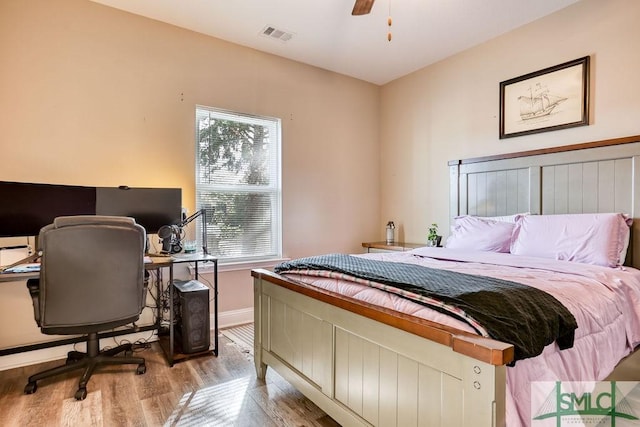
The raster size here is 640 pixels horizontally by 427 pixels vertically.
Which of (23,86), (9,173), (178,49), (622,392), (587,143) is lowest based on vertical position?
(622,392)

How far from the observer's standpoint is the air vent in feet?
10.7

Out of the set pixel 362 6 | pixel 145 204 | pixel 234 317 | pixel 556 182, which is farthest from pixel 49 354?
pixel 556 182

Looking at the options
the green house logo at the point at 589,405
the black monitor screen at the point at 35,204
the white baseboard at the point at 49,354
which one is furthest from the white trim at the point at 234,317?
the green house logo at the point at 589,405

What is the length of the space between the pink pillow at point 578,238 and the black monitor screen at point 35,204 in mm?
3327

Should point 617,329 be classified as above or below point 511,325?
below

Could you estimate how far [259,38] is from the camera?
3441mm

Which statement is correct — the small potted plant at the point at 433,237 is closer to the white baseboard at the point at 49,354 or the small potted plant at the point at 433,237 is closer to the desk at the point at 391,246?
the desk at the point at 391,246

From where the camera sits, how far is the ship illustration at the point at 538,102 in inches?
121

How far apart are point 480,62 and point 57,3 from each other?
3.73 meters

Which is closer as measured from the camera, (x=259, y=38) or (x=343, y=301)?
(x=343, y=301)

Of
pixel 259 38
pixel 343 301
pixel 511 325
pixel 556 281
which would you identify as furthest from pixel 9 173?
pixel 556 281

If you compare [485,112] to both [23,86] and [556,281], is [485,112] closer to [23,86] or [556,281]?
[556,281]

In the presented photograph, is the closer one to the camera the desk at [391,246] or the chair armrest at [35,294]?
the chair armrest at [35,294]

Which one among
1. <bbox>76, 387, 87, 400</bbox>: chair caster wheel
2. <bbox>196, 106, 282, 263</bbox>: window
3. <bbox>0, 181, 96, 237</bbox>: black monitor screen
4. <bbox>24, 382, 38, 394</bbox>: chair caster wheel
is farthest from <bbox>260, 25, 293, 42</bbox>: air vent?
<bbox>24, 382, 38, 394</bbox>: chair caster wheel
